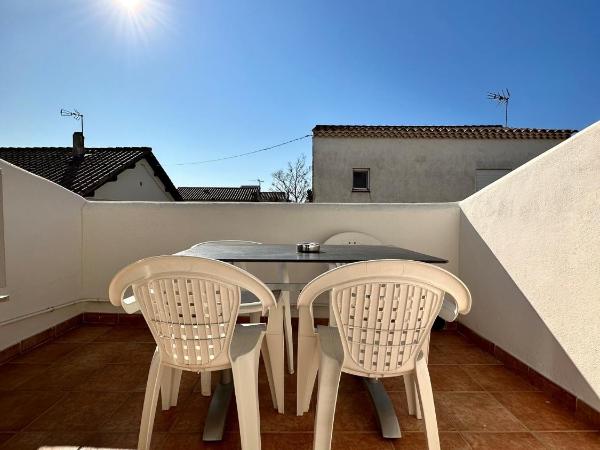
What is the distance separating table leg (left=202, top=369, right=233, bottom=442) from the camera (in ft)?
5.13

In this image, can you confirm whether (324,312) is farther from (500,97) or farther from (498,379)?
(500,97)

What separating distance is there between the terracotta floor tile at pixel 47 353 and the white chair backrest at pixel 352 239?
7.75ft

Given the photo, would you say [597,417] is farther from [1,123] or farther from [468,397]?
[1,123]

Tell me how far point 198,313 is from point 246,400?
1.23 feet

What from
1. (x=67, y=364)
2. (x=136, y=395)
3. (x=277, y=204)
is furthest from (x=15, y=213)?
(x=277, y=204)

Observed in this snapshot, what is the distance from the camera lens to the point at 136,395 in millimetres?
2020

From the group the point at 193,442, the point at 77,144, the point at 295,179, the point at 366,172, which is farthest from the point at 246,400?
the point at 295,179

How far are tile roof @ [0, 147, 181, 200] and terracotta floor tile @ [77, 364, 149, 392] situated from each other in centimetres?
1003

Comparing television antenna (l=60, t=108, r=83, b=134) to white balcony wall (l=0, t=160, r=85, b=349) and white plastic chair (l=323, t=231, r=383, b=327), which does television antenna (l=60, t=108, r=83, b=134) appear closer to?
white balcony wall (l=0, t=160, r=85, b=349)

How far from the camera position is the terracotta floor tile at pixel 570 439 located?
155 centimetres

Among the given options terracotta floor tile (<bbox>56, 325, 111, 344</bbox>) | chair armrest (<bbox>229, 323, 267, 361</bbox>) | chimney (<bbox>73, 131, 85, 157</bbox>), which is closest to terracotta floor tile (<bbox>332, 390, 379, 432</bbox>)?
chair armrest (<bbox>229, 323, 267, 361</bbox>)

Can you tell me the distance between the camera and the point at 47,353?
106 inches

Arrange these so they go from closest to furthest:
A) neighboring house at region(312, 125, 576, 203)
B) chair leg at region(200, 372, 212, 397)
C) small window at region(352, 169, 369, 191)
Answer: chair leg at region(200, 372, 212, 397) → neighboring house at region(312, 125, 576, 203) → small window at region(352, 169, 369, 191)

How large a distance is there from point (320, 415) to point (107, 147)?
16.4 metres
